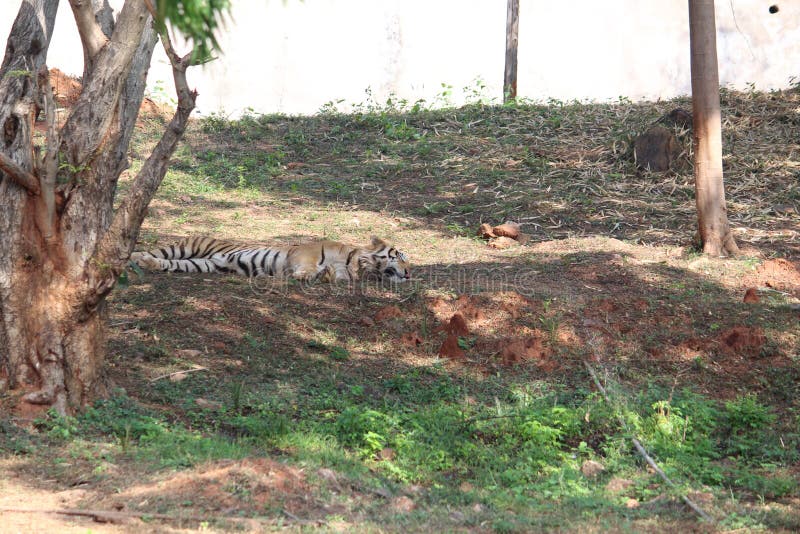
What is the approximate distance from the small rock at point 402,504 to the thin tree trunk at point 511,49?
12580mm

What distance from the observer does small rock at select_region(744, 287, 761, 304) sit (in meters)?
7.80

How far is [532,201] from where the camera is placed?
39.7ft

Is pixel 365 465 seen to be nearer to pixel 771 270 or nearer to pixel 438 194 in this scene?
pixel 771 270

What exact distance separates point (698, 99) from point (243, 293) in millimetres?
5158

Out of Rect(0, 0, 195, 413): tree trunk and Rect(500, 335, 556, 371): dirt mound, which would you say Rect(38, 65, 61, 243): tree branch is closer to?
Rect(0, 0, 195, 413): tree trunk

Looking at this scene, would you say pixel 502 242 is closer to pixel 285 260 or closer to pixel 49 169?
pixel 285 260

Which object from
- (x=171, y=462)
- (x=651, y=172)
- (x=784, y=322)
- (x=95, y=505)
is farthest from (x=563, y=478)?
(x=651, y=172)

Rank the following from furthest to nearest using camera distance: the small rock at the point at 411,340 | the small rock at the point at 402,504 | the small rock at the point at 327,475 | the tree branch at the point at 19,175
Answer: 1. the small rock at the point at 411,340
2. the tree branch at the point at 19,175
3. the small rock at the point at 327,475
4. the small rock at the point at 402,504

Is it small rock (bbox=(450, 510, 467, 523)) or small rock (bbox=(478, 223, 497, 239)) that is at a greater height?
small rock (bbox=(478, 223, 497, 239))

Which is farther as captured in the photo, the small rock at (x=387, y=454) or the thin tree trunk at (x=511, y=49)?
the thin tree trunk at (x=511, y=49)

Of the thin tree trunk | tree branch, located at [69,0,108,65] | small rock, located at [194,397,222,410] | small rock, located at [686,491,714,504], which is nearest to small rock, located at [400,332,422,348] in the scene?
small rock, located at [194,397,222,410]

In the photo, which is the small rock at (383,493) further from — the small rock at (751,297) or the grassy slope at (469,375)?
the small rock at (751,297)

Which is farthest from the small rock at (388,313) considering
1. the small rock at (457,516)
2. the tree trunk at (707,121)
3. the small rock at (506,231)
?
the tree trunk at (707,121)

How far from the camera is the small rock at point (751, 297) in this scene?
780cm
